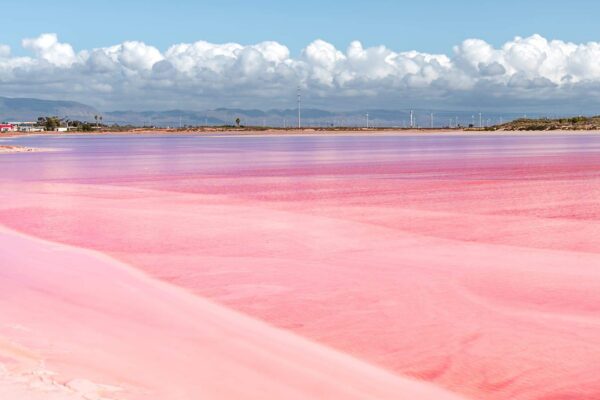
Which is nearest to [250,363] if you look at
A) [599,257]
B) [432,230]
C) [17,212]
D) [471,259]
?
[471,259]

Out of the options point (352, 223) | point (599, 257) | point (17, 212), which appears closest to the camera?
point (599, 257)

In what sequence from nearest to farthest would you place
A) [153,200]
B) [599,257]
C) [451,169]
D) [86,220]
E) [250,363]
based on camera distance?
1. [250,363]
2. [599,257]
3. [86,220]
4. [153,200]
5. [451,169]

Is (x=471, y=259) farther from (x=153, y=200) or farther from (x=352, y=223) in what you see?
(x=153, y=200)

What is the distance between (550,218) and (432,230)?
396cm

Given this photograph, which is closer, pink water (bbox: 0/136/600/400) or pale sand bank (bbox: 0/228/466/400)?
pale sand bank (bbox: 0/228/466/400)

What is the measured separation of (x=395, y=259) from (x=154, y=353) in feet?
23.5

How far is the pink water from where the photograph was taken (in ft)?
31.1

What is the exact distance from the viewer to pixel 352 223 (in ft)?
67.7

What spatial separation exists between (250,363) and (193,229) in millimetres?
11251

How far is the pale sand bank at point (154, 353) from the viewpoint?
26.2 ft

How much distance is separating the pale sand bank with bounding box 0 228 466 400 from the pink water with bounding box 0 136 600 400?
47 cm

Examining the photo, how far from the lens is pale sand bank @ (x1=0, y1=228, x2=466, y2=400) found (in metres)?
7.97

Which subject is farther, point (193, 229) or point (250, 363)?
point (193, 229)

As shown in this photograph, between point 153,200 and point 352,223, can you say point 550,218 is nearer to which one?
point 352,223
